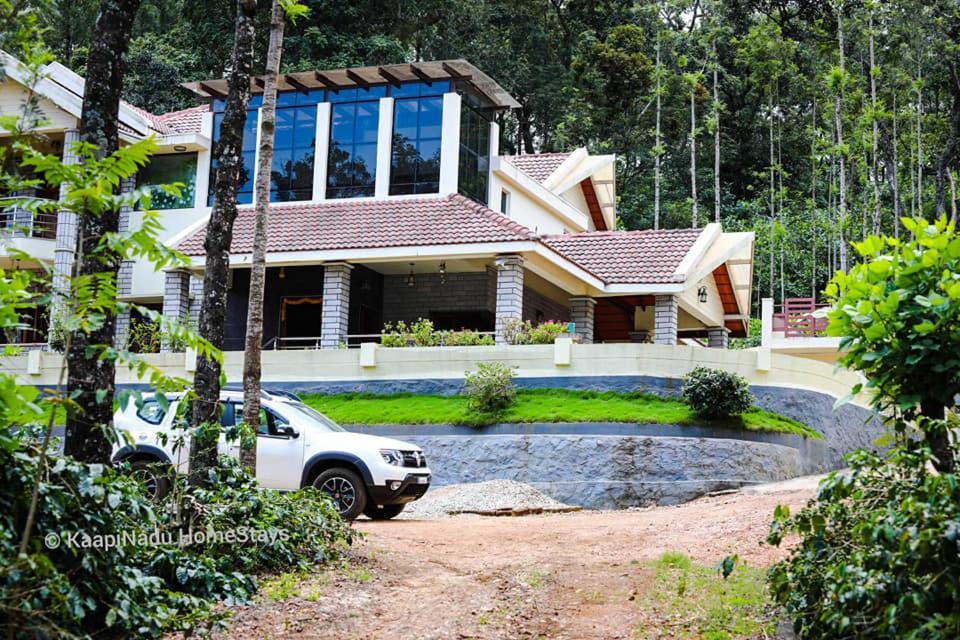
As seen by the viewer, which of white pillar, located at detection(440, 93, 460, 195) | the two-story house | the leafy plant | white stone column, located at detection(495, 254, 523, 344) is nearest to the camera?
the leafy plant

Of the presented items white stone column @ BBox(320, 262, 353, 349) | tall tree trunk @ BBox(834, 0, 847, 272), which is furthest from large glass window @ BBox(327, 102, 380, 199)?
tall tree trunk @ BBox(834, 0, 847, 272)

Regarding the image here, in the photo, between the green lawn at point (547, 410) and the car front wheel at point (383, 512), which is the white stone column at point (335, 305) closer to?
the green lawn at point (547, 410)

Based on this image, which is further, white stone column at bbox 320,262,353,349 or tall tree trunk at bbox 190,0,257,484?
white stone column at bbox 320,262,353,349

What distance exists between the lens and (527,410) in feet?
68.2

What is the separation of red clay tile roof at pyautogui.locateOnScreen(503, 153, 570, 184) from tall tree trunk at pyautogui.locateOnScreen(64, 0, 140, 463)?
25.0 m

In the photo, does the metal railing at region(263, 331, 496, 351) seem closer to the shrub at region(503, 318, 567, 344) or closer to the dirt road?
the shrub at region(503, 318, 567, 344)

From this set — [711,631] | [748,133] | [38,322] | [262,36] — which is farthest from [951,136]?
[711,631]

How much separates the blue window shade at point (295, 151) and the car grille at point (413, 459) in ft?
48.8

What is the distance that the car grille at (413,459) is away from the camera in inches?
577

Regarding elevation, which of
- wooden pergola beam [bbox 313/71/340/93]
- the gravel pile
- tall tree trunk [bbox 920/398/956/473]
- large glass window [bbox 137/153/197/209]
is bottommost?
the gravel pile

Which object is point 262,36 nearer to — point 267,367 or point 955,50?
point 267,367

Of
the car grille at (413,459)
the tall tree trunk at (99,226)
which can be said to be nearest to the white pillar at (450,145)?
the car grille at (413,459)

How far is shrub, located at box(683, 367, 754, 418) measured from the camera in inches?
800

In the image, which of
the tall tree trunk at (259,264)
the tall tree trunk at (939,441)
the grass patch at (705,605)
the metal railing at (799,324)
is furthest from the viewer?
the metal railing at (799,324)
